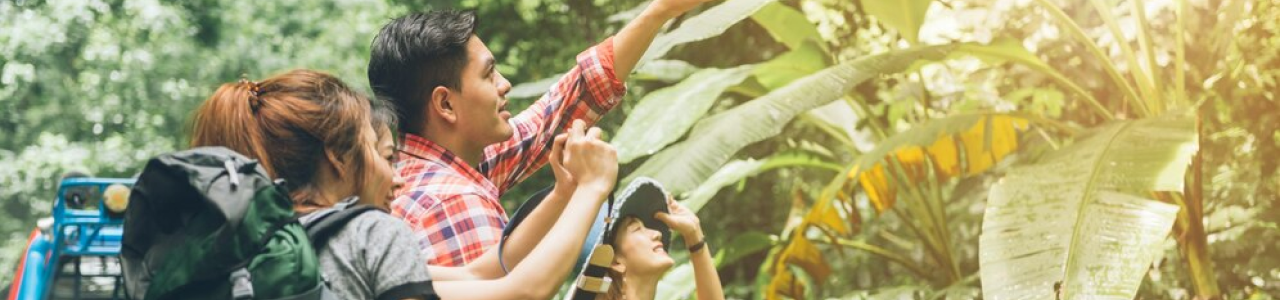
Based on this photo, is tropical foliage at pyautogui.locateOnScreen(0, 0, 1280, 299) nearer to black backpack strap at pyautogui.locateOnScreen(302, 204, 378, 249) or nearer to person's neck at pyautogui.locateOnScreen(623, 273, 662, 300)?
person's neck at pyautogui.locateOnScreen(623, 273, 662, 300)

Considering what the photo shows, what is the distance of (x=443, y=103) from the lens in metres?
2.05

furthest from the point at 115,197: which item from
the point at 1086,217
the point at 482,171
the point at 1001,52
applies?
the point at 1001,52

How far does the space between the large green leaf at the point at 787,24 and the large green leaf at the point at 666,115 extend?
572 mm

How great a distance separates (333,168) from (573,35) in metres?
6.42

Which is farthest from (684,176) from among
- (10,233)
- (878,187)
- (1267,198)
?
(10,233)

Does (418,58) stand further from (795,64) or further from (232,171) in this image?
(795,64)

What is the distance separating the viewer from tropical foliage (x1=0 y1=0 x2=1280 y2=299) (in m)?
3.46

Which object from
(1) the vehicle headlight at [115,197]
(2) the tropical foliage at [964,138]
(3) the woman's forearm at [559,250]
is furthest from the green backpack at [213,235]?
(2) the tropical foliage at [964,138]

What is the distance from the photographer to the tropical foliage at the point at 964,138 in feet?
11.4

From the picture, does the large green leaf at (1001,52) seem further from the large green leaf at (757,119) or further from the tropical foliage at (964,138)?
the large green leaf at (757,119)

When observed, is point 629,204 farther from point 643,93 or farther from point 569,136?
→ point 643,93

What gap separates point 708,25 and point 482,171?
168cm

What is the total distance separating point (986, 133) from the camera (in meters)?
4.54

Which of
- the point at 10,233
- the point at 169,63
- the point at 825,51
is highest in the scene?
the point at 825,51
